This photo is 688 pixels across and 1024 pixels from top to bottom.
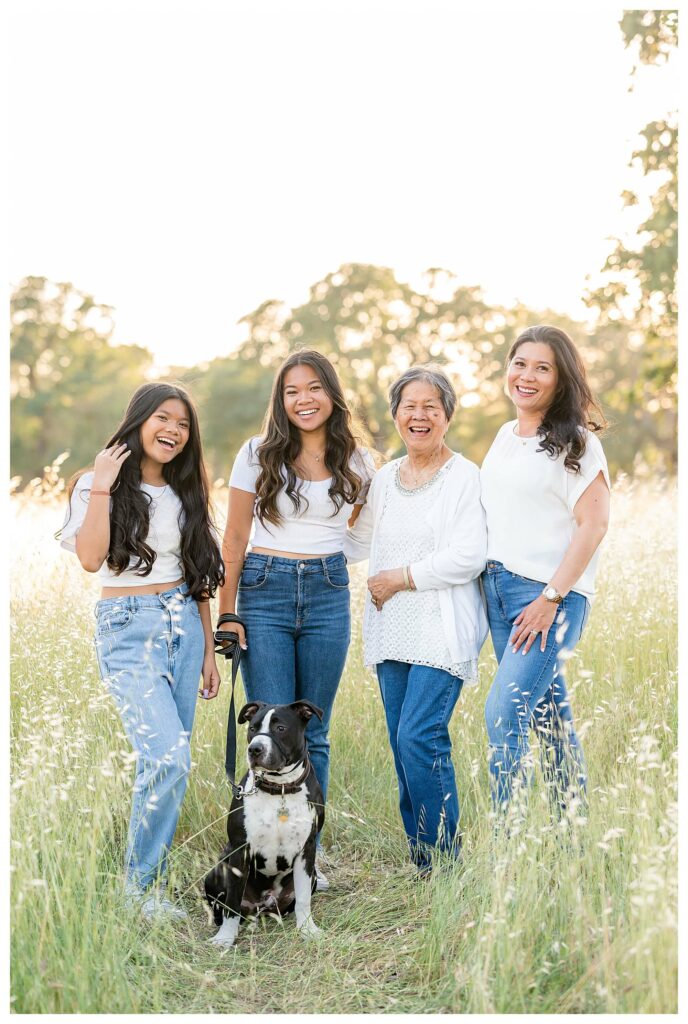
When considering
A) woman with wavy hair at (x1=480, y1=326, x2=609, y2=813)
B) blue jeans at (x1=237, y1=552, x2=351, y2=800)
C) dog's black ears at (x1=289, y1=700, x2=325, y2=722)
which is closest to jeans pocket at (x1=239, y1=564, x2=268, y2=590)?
blue jeans at (x1=237, y1=552, x2=351, y2=800)

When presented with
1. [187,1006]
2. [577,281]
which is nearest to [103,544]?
[187,1006]

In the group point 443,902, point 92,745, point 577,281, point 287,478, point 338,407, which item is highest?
point 577,281

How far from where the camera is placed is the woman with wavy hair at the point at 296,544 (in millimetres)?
3859

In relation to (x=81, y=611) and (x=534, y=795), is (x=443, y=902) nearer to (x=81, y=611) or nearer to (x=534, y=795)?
(x=534, y=795)

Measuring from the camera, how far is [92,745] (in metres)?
4.08

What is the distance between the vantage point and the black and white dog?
3.46 metres

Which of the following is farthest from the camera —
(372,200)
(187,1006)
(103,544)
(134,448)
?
(372,200)

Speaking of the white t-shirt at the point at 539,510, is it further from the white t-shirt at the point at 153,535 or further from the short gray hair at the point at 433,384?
the white t-shirt at the point at 153,535

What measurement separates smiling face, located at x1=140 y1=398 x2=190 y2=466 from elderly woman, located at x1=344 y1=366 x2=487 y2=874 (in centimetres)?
91

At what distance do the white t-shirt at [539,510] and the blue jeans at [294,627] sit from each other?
742 mm

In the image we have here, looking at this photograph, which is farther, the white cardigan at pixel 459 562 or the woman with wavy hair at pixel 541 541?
the white cardigan at pixel 459 562

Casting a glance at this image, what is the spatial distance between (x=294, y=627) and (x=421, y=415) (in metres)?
1.06

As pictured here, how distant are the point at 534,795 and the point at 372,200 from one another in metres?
20.6

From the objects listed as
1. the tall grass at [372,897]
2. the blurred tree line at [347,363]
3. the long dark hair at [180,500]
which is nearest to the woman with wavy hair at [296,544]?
the long dark hair at [180,500]
